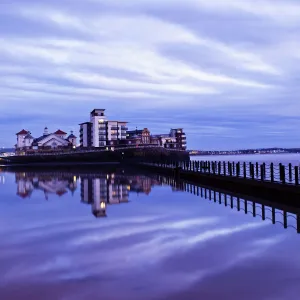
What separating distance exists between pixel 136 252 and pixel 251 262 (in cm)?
345

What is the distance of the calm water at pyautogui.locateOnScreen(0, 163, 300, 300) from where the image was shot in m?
9.63

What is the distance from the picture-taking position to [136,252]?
13203 millimetres

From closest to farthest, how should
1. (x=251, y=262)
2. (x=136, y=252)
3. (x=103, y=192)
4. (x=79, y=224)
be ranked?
(x=251, y=262) < (x=136, y=252) < (x=79, y=224) < (x=103, y=192)

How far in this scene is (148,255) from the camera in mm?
12797

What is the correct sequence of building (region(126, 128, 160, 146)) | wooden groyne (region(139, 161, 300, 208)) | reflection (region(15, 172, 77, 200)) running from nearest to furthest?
wooden groyne (region(139, 161, 300, 208)) < reflection (region(15, 172, 77, 200)) < building (region(126, 128, 160, 146))

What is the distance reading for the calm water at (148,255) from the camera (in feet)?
31.6

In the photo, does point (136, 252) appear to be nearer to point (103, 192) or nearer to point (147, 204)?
point (147, 204)

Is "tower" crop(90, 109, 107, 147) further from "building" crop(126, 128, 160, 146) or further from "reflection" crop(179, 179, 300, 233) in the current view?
"reflection" crop(179, 179, 300, 233)

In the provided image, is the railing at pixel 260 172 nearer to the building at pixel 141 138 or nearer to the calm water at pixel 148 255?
the calm water at pixel 148 255

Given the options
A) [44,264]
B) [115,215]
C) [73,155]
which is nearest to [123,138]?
[73,155]

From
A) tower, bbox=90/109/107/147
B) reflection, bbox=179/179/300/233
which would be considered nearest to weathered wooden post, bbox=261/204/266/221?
reflection, bbox=179/179/300/233

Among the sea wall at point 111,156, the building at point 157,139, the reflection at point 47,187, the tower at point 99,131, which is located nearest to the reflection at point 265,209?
the reflection at point 47,187

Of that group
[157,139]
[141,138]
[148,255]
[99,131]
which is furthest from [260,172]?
[157,139]

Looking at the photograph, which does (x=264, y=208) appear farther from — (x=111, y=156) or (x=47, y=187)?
(x=111, y=156)
